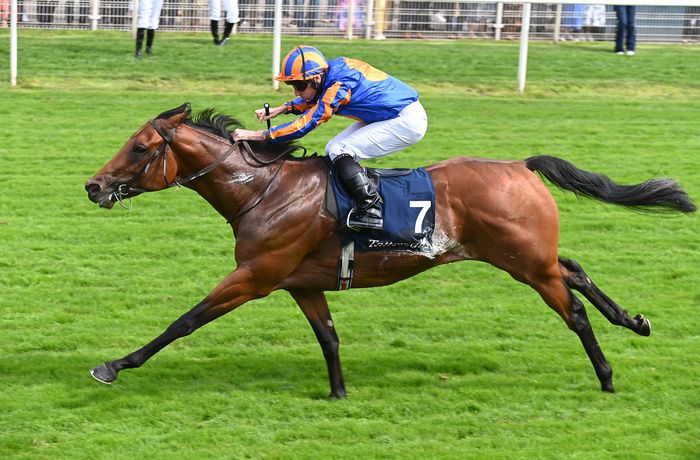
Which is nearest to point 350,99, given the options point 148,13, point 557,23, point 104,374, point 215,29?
point 104,374

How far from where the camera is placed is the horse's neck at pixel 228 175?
6.12m

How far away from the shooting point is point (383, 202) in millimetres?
6109

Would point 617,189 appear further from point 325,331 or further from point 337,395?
point 337,395

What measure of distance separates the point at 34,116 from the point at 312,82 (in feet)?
23.6

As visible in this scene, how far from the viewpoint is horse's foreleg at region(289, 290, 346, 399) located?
6.12m

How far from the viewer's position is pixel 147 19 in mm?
14617

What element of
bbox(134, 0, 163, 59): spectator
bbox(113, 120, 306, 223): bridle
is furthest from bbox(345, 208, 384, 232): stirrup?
bbox(134, 0, 163, 59): spectator

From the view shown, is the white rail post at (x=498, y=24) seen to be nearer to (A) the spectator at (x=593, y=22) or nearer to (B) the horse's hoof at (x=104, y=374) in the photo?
(A) the spectator at (x=593, y=22)

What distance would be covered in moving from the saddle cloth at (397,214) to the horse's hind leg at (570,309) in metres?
0.66

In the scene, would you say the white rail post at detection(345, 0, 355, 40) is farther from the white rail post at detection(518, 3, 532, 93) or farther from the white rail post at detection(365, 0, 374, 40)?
the white rail post at detection(518, 3, 532, 93)

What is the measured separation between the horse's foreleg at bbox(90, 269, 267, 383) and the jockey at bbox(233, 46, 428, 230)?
0.67 metres

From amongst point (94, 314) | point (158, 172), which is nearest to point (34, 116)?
point (94, 314)

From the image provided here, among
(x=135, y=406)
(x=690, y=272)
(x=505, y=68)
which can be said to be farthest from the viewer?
(x=505, y=68)

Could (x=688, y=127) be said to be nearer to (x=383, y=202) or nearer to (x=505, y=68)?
(x=505, y=68)
